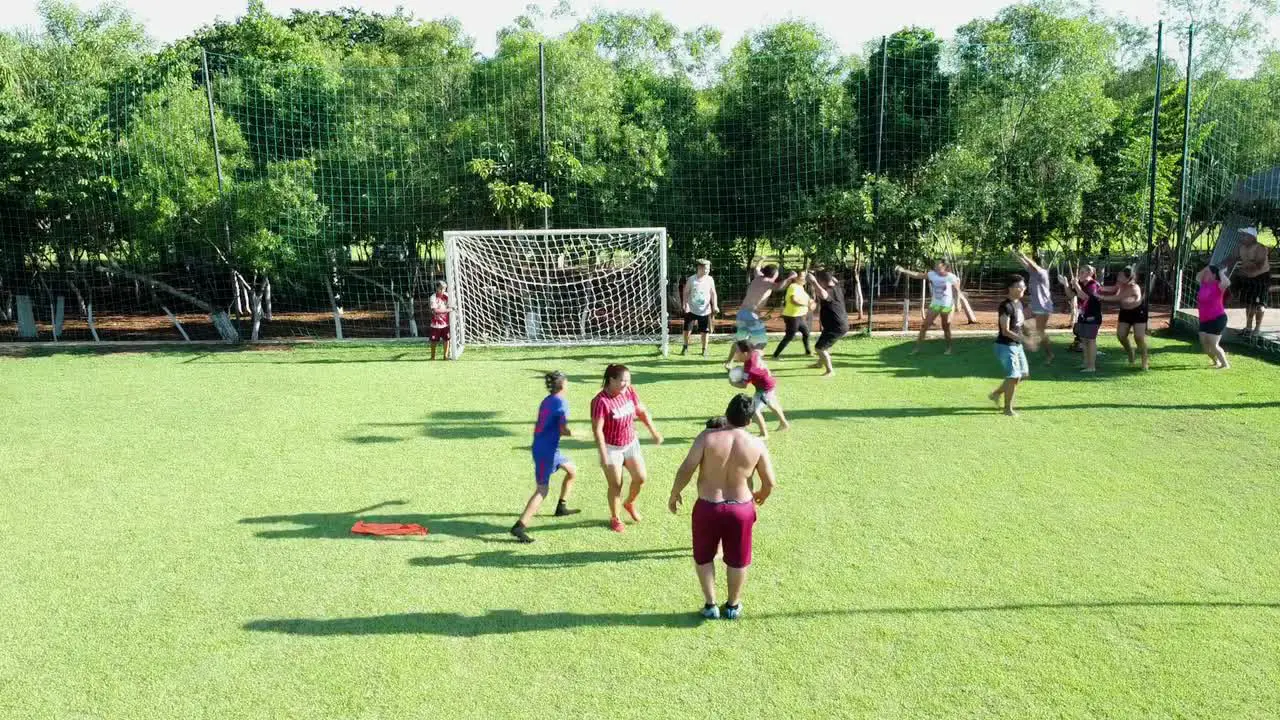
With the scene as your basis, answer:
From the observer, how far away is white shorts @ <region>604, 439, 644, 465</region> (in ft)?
22.3

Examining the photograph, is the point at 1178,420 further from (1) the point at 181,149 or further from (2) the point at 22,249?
(2) the point at 22,249

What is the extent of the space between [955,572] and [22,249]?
18.2 m

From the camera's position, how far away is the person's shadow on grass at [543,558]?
21.2 ft

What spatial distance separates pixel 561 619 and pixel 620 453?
1.51m

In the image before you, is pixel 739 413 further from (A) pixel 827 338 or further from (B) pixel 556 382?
(A) pixel 827 338

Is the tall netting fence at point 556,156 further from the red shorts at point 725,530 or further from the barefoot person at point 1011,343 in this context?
the red shorts at point 725,530

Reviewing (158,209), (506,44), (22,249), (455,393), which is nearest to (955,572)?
(455,393)

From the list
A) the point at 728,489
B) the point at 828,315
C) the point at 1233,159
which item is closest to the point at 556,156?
the point at 828,315

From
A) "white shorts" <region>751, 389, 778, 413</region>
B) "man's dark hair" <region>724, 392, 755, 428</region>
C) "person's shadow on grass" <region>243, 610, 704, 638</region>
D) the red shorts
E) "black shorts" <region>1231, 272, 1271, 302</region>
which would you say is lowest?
"person's shadow on grass" <region>243, 610, 704, 638</region>

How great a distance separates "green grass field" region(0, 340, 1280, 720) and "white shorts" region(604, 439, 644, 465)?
59 cm

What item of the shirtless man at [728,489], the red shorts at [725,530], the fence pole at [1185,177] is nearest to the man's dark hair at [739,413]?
the shirtless man at [728,489]

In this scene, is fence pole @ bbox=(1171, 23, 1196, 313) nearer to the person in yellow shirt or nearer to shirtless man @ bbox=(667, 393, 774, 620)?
the person in yellow shirt

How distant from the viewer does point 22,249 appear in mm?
17734

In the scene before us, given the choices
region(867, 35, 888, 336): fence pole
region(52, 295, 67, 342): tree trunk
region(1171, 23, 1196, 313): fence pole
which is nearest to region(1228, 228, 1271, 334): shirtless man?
region(1171, 23, 1196, 313): fence pole
